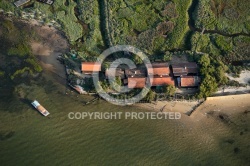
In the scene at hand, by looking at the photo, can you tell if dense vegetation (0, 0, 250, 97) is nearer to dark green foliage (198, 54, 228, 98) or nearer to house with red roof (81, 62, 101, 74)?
dark green foliage (198, 54, 228, 98)

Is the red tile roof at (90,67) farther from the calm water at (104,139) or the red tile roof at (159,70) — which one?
the red tile roof at (159,70)

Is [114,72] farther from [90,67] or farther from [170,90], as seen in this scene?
[170,90]

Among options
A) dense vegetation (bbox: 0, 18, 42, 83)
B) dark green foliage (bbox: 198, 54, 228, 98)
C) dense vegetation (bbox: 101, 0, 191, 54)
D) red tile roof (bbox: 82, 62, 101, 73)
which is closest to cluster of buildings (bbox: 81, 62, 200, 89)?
red tile roof (bbox: 82, 62, 101, 73)

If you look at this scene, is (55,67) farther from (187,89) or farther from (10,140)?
(187,89)

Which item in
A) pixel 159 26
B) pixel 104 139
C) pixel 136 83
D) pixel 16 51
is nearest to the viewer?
pixel 104 139

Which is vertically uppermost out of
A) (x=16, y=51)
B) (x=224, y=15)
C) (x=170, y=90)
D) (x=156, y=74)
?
(x=224, y=15)

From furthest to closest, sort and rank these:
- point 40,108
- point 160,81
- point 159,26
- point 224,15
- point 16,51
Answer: point 224,15 < point 159,26 < point 16,51 < point 160,81 < point 40,108

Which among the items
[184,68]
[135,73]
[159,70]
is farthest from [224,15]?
[135,73]

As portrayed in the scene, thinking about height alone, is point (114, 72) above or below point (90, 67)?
below
